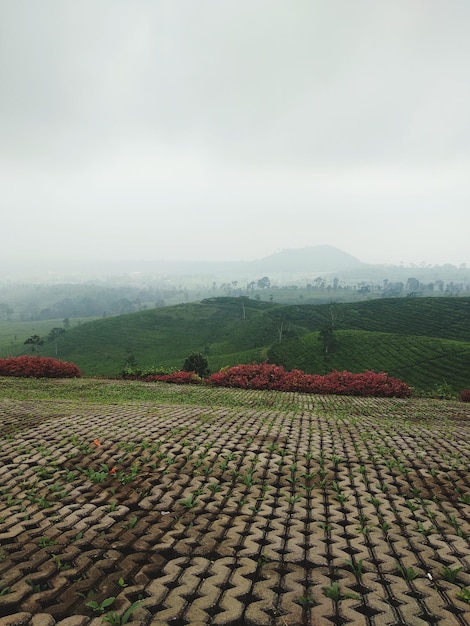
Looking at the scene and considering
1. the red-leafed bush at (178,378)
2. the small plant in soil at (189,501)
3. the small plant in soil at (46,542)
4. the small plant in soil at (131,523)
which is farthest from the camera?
the red-leafed bush at (178,378)

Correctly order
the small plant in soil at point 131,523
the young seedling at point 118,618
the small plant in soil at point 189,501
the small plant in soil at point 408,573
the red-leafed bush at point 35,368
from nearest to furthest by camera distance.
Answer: the young seedling at point 118,618 < the small plant in soil at point 408,573 < the small plant in soil at point 131,523 < the small plant in soil at point 189,501 < the red-leafed bush at point 35,368

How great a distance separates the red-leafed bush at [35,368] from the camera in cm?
2213

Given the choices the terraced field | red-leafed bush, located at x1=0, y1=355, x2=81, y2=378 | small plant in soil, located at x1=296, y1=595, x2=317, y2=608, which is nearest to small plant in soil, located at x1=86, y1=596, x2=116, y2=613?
the terraced field

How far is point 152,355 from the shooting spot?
8725 cm

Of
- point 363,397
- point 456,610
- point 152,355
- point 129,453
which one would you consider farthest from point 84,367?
point 456,610

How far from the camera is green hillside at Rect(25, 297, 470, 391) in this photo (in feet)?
173

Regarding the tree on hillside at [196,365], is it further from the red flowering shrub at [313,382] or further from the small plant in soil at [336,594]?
the small plant in soil at [336,594]

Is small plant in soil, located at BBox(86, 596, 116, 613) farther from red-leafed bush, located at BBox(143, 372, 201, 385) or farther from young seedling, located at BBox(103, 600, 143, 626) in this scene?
red-leafed bush, located at BBox(143, 372, 201, 385)

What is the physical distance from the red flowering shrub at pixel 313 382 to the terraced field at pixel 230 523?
31.9ft

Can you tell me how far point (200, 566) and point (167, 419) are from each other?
630 cm

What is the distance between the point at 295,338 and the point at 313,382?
1922 inches

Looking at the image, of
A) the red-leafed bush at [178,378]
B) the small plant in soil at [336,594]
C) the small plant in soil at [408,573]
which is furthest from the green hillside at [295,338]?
the small plant in soil at [336,594]

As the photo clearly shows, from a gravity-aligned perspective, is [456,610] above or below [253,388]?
above

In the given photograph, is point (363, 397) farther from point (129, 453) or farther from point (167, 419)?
point (129, 453)
